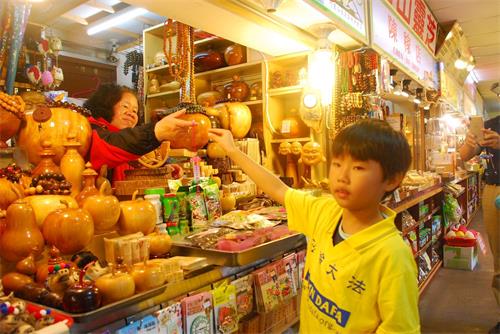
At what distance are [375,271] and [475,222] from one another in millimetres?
8188

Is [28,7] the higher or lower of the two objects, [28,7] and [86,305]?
the higher

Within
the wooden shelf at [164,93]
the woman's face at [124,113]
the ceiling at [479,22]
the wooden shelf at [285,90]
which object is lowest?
the woman's face at [124,113]

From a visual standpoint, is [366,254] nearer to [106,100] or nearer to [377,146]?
[377,146]

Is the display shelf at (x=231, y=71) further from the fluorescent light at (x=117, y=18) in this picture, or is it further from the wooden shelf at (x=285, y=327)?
the wooden shelf at (x=285, y=327)

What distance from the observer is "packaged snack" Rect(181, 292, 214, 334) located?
4.39ft

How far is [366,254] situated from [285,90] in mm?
2455

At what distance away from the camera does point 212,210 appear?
2.08 meters

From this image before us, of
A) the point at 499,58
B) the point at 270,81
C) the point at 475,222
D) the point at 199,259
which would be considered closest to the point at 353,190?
the point at 199,259

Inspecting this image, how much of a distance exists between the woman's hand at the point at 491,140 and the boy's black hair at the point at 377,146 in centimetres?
276

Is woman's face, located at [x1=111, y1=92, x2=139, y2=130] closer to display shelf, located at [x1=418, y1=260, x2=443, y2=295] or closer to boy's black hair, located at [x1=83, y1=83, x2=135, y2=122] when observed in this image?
boy's black hair, located at [x1=83, y1=83, x2=135, y2=122]

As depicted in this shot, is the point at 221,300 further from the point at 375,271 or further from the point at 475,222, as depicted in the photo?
the point at 475,222

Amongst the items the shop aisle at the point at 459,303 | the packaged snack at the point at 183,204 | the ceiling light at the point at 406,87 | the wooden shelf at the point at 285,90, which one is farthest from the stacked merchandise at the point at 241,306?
the ceiling light at the point at 406,87

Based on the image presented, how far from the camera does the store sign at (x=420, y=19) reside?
13.8ft

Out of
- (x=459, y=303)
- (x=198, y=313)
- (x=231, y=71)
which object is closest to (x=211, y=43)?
(x=231, y=71)
